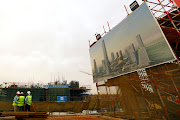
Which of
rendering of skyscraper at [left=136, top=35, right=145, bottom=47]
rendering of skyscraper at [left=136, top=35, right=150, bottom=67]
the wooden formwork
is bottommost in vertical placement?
the wooden formwork

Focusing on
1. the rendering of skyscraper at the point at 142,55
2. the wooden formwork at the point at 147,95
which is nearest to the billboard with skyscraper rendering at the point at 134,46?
the rendering of skyscraper at the point at 142,55

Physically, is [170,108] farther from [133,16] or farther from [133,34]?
[133,16]

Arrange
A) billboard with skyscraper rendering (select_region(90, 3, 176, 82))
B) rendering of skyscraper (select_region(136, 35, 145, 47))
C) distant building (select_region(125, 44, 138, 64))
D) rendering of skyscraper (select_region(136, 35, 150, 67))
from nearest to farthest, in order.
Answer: billboard with skyscraper rendering (select_region(90, 3, 176, 82))
rendering of skyscraper (select_region(136, 35, 150, 67))
rendering of skyscraper (select_region(136, 35, 145, 47))
distant building (select_region(125, 44, 138, 64))

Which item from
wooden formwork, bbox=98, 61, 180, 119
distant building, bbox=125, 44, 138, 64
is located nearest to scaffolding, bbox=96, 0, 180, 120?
wooden formwork, bbox=98, 61, 180, 119

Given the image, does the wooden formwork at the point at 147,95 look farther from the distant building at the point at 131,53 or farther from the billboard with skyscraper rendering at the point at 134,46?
the distant building at the point at 131,53

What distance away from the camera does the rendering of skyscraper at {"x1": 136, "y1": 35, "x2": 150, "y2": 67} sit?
976 centimetres

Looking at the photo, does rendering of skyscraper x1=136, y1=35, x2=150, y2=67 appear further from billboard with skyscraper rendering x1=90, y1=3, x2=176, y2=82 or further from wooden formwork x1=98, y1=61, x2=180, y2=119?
wooden formwork x1=98, y1=61, x2=180, y2=119

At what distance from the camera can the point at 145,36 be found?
982 cm

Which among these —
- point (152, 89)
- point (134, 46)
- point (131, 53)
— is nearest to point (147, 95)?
point (152, 89)

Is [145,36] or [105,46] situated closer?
[145,36]

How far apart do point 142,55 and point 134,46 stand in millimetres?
1359

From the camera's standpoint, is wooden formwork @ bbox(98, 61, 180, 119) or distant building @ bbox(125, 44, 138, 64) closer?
wooden formwork @ bbox(98, 61, 180, 119)

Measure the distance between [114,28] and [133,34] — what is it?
349cm

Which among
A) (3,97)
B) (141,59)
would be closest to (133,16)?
(141,59)
